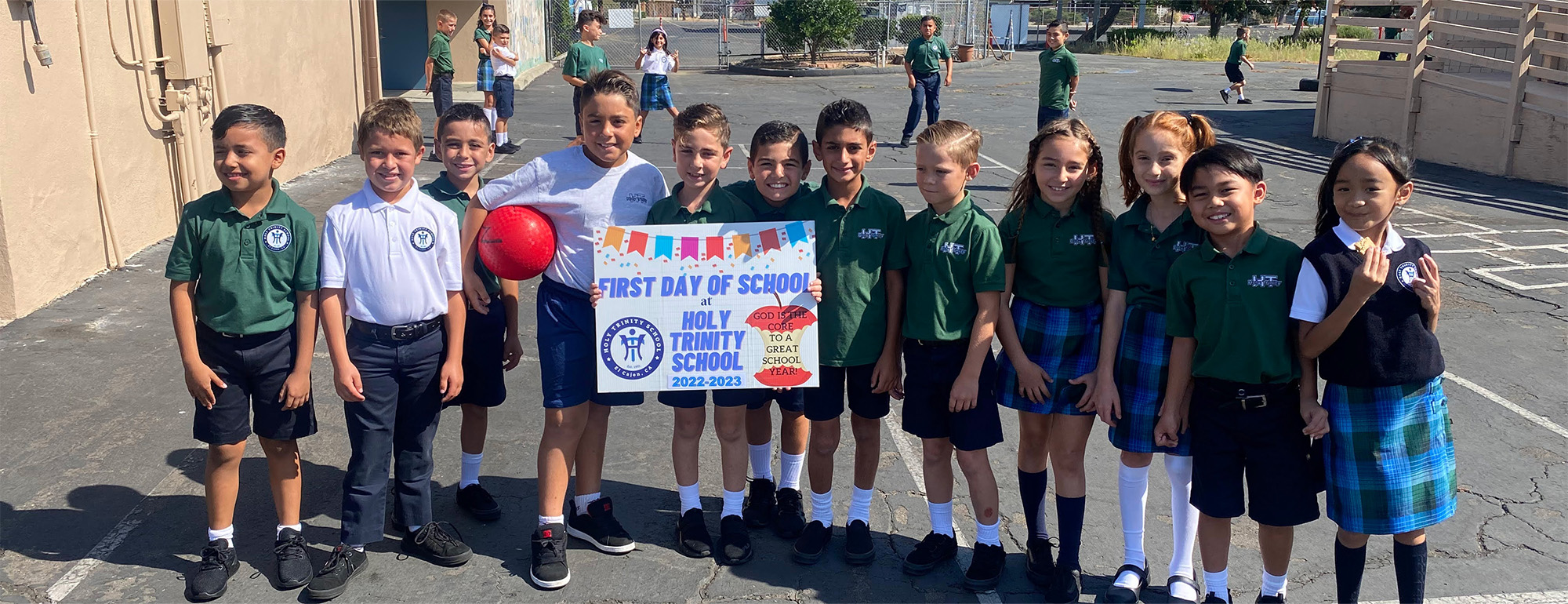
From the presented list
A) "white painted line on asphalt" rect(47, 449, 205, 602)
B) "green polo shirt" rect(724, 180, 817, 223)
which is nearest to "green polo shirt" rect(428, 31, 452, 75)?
"white painted line on asphalt" rect(47, 449, 205, 602)

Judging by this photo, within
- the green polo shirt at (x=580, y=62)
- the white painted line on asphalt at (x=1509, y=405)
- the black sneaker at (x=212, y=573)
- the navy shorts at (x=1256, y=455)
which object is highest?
the green polo shirt at (x=580, y=62)

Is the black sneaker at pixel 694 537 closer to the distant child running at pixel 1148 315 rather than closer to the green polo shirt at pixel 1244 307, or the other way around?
the distant child running at pixel 1148 315

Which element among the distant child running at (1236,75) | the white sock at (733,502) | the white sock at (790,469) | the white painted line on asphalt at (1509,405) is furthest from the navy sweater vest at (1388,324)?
the distant child running at (1236,75)

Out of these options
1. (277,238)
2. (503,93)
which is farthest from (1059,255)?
(503,93)

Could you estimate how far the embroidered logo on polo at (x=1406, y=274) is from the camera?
3.21 m

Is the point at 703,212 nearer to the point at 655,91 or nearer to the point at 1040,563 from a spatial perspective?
the point at 1040,563

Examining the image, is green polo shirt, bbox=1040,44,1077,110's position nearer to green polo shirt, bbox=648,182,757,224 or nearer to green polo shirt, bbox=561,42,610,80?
green polo shirt, bbox=561,42,610,80

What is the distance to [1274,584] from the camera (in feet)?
11.9

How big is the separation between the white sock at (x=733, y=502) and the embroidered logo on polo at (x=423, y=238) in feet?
4.60

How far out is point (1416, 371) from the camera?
127 inches

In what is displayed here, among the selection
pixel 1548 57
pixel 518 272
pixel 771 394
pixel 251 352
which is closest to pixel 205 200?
pixel 251 352

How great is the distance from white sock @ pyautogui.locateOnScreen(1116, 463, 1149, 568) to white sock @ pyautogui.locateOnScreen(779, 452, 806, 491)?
121cm

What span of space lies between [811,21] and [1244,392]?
28.7 metres

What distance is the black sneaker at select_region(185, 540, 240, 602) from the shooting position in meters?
3.73
